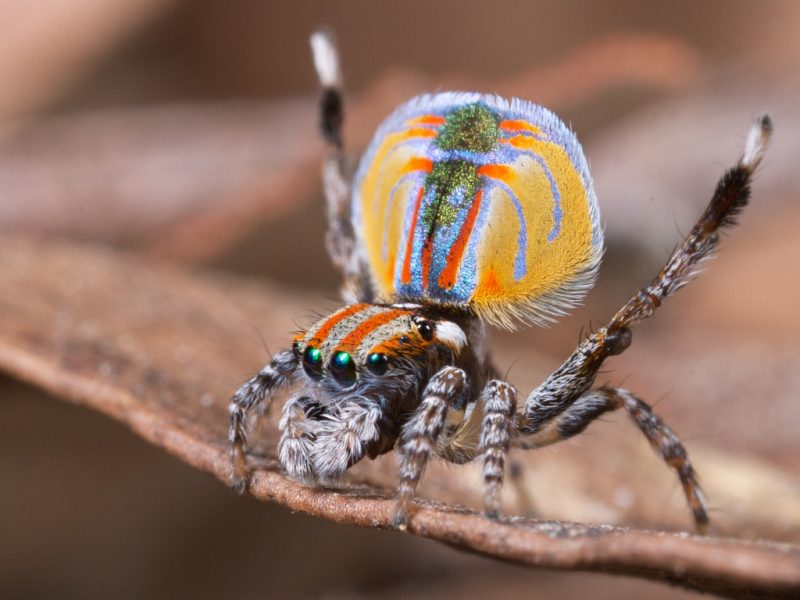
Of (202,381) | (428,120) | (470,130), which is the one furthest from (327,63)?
(202,381)

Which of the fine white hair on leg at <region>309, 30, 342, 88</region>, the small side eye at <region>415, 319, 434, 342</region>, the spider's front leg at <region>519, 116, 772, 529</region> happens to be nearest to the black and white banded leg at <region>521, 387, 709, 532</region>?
the spider's front leg at <region>519, 116, 772, 529</region>

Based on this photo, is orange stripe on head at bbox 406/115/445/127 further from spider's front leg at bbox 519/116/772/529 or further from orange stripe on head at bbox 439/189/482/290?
spider's front leg at bbox 519/116/772/529

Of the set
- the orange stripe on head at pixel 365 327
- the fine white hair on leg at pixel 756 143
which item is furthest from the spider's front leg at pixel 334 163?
the fine white hair on leg at pixel 756 143

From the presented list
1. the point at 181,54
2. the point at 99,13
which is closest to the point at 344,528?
the point at 99,13

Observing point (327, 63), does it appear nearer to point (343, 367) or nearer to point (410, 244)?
point (410, 244)

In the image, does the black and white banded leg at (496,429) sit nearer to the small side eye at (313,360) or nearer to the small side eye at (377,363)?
the small side eye at (377,363)

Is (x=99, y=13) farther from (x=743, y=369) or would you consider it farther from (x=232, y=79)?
(x=743, y=369)
